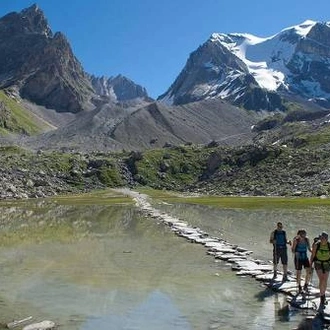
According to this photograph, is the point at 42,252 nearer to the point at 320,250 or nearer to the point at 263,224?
the point at 320,250

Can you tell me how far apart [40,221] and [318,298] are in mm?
47946

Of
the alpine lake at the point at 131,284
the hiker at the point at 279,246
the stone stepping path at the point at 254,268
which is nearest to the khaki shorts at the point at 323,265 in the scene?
the stone stepping path at the point at 254,268

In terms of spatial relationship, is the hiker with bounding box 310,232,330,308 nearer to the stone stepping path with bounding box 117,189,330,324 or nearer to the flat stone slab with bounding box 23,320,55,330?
the stone stepping path with bounding box 117,189,330,324

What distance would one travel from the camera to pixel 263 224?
61.6 m

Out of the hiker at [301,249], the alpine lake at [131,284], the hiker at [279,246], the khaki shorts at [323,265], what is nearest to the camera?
the alpine lake at [131,284]

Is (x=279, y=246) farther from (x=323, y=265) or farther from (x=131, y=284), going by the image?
(x=131, y=284)

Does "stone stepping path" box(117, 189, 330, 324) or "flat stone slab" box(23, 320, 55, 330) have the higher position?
"flat stone slab" box(23, 320, 55, 330)

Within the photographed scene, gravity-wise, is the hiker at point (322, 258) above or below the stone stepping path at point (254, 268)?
above

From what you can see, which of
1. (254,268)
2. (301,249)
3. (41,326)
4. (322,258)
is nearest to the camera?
(41,326)

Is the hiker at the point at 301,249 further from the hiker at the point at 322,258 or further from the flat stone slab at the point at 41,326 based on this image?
the flat stone slab at the point at 41,326

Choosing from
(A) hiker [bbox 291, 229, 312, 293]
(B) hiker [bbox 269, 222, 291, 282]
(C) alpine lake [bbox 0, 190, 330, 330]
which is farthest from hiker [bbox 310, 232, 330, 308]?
(B) hiker [bbox 269, 222, 291, 282]

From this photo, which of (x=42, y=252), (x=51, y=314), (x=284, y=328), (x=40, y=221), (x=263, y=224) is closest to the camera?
(x=284, y=328)

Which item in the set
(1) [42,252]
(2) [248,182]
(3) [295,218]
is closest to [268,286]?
(1) [42,252]

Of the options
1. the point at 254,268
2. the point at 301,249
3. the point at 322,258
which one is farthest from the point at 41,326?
the point at 254,268
